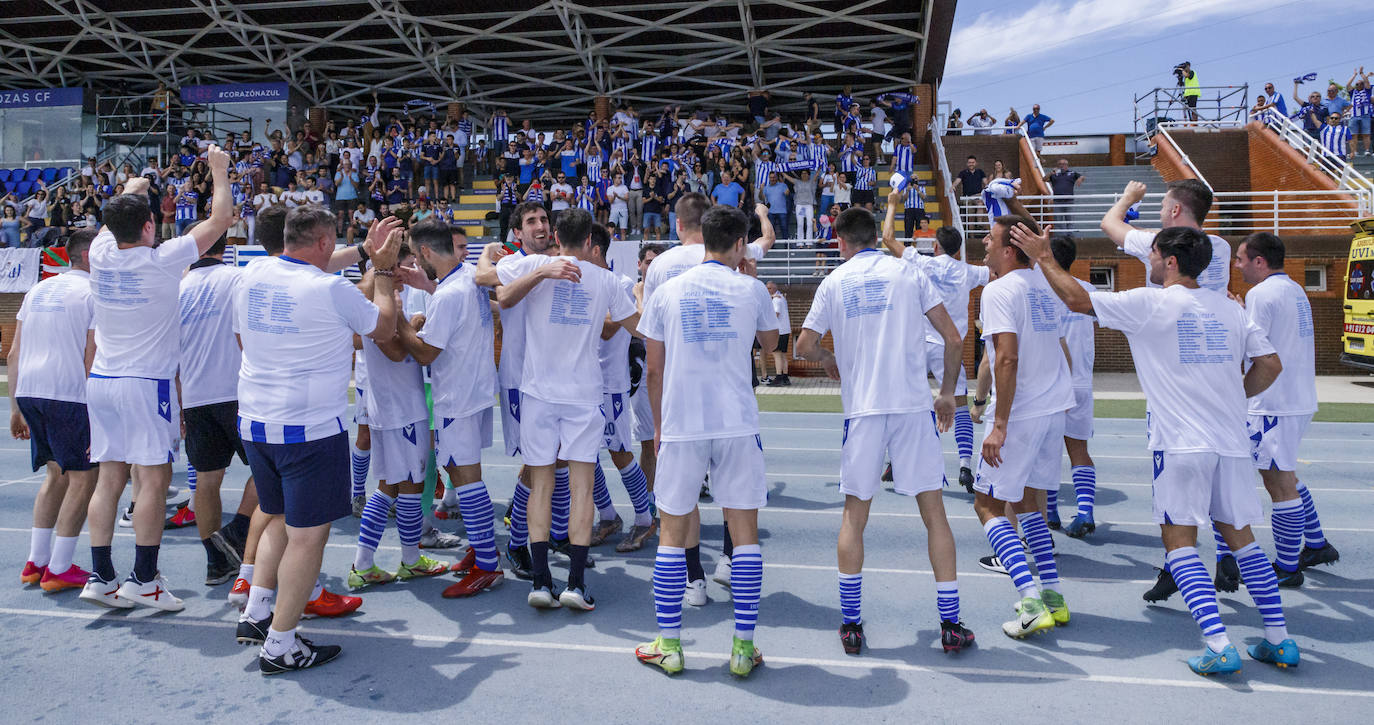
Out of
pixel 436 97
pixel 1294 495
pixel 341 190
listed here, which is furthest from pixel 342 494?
pixel 436 97

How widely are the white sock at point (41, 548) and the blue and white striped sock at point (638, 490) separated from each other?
3.79 m

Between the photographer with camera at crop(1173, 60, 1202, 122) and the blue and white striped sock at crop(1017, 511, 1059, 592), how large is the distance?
86.7ft

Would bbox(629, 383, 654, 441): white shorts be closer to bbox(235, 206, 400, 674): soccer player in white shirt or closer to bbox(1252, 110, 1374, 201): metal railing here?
bbox(235, 206, 400, 674): soccer player in white shirt

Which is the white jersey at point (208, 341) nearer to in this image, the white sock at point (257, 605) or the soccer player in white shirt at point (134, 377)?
the soccer player in white shirt at point (134, 377)

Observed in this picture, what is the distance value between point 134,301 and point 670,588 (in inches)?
140

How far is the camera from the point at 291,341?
458 cm

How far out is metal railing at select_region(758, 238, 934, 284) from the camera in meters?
20.5

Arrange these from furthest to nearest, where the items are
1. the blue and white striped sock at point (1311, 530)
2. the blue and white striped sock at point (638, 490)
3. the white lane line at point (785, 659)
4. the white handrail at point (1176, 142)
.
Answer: the white handrail at point (1176, 142) → the blue and white striped sock at point (638, 490) → the blue and white striped sock at point (1311, 530) → the white lane line at point (785, 659)

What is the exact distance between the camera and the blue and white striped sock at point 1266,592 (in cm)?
446

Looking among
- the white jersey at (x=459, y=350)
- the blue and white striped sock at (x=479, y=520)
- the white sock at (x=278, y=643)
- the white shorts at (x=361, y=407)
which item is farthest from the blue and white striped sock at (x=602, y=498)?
the white sock at (x=278, y=643)

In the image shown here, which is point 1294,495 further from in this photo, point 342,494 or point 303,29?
point 303,29

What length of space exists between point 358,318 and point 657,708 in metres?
2.42

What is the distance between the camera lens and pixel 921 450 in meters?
4.65

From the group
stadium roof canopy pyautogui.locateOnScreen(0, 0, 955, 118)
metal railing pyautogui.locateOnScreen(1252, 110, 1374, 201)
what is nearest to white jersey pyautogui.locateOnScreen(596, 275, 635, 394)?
metal railing pyautogui.locateOnScreen(1252, 110, 1374, 201)
